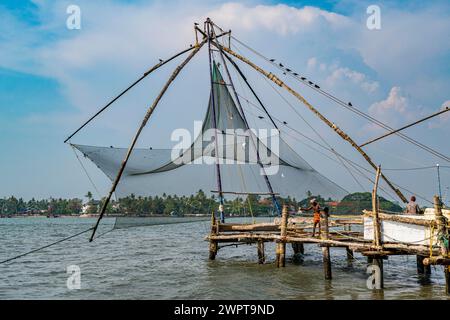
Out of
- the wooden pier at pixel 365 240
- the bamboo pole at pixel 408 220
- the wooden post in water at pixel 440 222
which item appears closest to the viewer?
the wooden post in water at pixel 440 222

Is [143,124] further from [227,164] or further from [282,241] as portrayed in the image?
[282,241]

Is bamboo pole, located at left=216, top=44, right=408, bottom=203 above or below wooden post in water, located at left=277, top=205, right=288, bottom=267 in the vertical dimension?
above

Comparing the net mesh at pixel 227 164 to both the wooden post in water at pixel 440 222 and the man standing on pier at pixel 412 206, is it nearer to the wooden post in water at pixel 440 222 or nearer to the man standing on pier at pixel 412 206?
Result: the man standing on pier at pixel 412 206

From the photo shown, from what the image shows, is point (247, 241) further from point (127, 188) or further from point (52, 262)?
point (52, 262)

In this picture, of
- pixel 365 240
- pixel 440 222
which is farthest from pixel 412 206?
pixel 440 222

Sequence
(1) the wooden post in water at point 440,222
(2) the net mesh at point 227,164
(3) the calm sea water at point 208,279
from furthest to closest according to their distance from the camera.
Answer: (2) the net mesh at point 227,164 < (3) the calm sea water at point 208,279 < (1) the wooden post in water at point 440,222

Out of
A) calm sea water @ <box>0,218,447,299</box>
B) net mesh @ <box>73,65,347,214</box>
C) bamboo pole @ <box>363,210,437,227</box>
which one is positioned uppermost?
net mesh @ <box>73,65,347,214</box>

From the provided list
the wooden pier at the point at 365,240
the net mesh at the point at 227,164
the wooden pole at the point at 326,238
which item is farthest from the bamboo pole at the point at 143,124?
the wooden pole at the point at 326,238

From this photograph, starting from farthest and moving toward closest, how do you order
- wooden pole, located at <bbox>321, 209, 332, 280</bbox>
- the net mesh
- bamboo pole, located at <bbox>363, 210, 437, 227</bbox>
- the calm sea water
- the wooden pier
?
the net mesh, wooden pole, located at <bbox>321, 209, 332, 280</bbox>, the calm sea water, bamboo pole, located at <bbox>363, 210, 437, 227</bbox>, the wooden pier

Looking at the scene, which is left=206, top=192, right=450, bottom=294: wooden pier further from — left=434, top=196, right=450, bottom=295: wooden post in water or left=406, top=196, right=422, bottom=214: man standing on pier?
left=406, top=196, right=422, bottom=214: man standing on pier

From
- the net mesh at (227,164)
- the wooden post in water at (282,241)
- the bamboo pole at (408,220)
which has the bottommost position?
the wooden post in water at (282,241)

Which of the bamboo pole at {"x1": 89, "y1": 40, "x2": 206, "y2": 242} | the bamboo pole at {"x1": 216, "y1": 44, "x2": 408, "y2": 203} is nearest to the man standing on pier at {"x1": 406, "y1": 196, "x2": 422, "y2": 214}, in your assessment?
the bamboo pole at {"x1": 216, "y1": 44, "x2": 408, "y2": 203}
